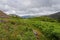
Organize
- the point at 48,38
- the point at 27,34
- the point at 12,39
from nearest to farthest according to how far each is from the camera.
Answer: the point at 12,39, the point at 27,34, the point at 48,38

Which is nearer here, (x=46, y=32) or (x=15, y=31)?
(x=15, y=31)

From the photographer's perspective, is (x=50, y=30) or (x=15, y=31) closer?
(x=15, y=31)

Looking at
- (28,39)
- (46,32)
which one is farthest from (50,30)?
(28,39)

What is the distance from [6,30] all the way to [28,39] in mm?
4576

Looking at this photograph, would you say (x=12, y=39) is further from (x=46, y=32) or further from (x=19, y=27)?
(x=46, y=32)

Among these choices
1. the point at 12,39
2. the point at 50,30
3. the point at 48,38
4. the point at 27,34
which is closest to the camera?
the point at 12,39

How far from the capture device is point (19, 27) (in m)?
30.3

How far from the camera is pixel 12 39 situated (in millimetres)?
25000

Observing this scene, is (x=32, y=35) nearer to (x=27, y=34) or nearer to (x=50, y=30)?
(x=27, y=34)

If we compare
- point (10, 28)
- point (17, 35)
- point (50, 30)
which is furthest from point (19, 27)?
point (50, 30)

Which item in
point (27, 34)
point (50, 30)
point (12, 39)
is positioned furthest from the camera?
point (50, 30)

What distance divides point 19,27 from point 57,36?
763cm

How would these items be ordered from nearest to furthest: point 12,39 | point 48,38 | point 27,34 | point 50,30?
1. point 12,39
2. point 27,34
3. point 48,38
4. point 50,30

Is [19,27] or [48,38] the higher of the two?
[19,27]
